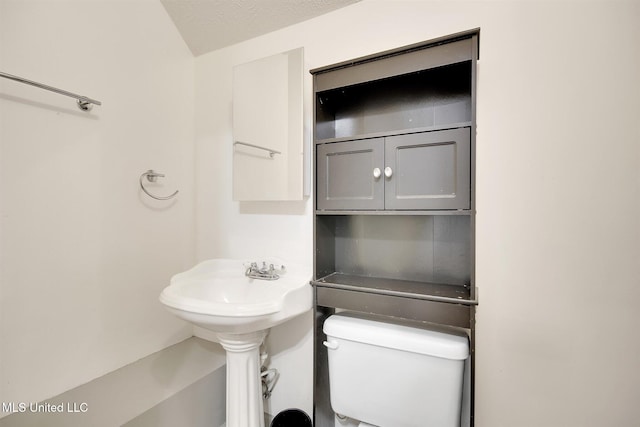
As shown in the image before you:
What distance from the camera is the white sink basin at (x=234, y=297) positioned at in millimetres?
1071

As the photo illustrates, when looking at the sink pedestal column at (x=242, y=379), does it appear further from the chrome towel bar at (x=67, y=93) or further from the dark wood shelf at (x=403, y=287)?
the chrome towel bar at (x=67, y=93)

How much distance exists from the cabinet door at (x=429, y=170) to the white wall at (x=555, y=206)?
0.23 m

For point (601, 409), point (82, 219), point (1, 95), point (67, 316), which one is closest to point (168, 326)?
point (67, 316)

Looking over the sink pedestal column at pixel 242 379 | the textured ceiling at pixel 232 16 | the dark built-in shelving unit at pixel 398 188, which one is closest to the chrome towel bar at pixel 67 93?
the textured ceiling at pixel 232 16

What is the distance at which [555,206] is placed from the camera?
3.49 ft

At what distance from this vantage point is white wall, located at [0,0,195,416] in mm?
1172

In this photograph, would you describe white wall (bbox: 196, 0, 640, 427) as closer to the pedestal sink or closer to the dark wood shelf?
the dark wood shelf

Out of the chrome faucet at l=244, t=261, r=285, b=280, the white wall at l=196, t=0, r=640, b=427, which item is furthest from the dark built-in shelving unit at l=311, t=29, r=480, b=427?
the chrome faucet at l=244, t=261, r=285, b=280

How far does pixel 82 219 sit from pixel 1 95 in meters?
0.56

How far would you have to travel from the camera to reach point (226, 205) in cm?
179

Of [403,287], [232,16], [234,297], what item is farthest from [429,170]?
[232,16]

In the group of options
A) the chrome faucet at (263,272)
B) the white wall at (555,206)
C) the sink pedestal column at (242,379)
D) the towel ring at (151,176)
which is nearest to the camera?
the white wall at (555,206)

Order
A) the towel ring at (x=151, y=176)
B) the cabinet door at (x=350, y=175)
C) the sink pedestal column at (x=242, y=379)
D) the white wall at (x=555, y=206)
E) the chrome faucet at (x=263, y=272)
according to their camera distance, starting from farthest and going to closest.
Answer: the towel ring at (x=151, y=176) → the chrome faucet at (x=263, y=272) → the sink pedestal column at (x=242, y=379) → the cabinet door at (x=350, y=175) → the white wall at (x=555, y=206)

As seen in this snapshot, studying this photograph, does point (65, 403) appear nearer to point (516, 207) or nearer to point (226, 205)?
point (226, 205)
